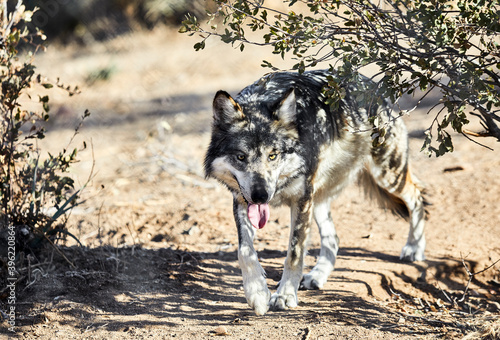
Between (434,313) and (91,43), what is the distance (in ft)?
40.5

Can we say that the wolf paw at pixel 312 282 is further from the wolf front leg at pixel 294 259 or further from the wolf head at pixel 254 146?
the wolf head at pixel 254 146

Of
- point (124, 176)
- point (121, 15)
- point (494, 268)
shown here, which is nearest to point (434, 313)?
point (494, 268)

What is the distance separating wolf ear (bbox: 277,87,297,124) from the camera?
429cm

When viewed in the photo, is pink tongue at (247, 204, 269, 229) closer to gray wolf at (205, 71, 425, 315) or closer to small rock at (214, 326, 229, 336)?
gray wolf at (205, 71, 425, 315)

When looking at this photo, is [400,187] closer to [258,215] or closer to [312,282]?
[312,282]

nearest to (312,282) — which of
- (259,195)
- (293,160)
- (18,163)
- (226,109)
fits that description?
(293,160)

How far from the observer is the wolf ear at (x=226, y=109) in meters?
4.17

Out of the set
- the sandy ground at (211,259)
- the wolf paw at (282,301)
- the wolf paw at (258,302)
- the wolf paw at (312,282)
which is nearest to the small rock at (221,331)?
the sandy ground at (211,259)

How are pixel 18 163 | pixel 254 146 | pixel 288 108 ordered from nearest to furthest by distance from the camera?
pixel 254 146, pixel 288 108, pixel 18 163

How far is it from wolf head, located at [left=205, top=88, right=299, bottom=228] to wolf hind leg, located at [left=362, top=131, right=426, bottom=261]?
129 centimetres

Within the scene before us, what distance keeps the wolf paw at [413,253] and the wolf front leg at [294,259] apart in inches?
54.4

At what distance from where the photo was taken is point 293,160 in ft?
14.6

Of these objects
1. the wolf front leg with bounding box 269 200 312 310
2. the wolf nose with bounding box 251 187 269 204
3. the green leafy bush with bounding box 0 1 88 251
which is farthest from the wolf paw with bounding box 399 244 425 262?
the green leafy bush with bounding box 0 1 88 251

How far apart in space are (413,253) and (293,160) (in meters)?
1.83
